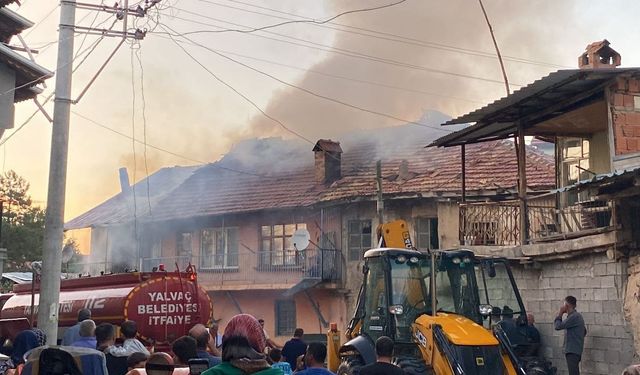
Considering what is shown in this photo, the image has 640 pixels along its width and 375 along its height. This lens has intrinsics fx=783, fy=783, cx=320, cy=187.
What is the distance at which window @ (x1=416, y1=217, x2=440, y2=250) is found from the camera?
88.2 feet

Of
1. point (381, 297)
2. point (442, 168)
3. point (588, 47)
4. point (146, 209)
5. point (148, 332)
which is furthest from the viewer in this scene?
point (146, 209)

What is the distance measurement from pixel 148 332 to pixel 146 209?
22.1 meters

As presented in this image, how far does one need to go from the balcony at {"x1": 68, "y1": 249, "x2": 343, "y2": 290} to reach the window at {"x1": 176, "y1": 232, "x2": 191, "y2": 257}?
51 cm

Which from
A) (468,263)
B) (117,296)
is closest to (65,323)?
(117,296)

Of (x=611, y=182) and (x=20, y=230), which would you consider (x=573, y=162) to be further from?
(x=20, y=230)

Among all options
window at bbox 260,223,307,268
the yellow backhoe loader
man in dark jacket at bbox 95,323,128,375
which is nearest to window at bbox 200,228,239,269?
window at bbox 260,223,307,268

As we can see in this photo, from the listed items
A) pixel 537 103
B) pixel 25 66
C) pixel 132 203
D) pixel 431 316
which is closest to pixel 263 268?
pixel 132 203

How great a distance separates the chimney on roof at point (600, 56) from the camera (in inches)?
758

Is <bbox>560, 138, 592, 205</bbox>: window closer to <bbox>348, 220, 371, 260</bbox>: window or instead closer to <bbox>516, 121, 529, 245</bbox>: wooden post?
<bbox>516, 121, 529, 245</bbox>: wooden post

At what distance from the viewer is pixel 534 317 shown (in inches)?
605

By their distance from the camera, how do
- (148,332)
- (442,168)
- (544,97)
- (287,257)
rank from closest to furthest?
(148,332)
(544,97)
(442,168)
(287,257)

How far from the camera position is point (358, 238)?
28469 mm

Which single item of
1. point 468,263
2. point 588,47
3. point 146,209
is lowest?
point 468,263

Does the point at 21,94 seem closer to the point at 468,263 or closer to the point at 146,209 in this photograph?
the point at 468,263
